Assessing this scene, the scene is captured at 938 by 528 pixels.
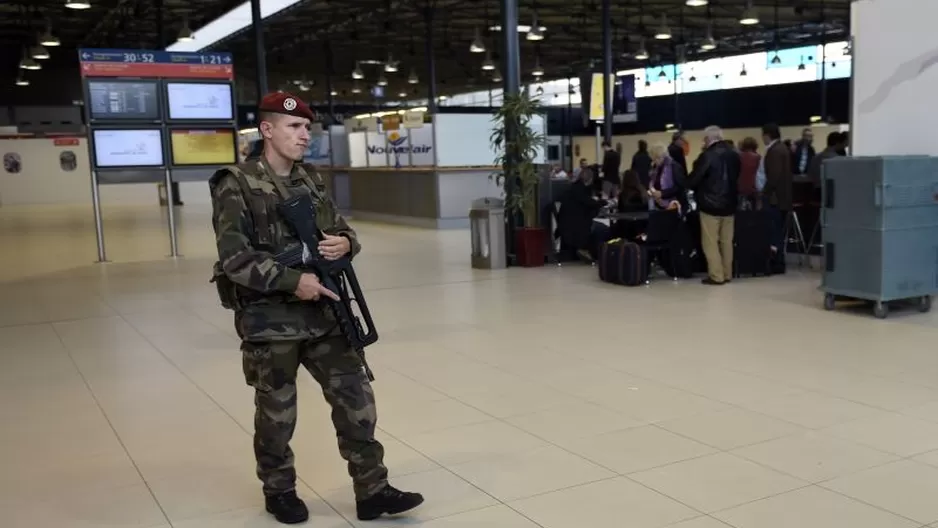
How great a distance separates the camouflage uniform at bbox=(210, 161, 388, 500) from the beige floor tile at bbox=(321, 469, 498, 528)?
0.18 metres

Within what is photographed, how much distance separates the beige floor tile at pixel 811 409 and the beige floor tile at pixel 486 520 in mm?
1674

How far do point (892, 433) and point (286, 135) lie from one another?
2.95 metres

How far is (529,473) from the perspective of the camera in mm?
3576

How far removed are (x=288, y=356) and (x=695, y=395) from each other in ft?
8.11

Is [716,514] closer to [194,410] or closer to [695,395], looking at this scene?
[695,395]

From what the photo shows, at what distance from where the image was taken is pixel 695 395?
4.62 metres

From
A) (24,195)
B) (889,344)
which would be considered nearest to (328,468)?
(889,344)

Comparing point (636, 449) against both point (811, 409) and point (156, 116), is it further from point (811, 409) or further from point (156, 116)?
point (156, 116)

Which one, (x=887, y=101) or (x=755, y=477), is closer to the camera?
(x=755, y=477)

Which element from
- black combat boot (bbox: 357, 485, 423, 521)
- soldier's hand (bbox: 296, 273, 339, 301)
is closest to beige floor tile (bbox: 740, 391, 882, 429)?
black combat boot (bbox: 357, 485, 423, 521)

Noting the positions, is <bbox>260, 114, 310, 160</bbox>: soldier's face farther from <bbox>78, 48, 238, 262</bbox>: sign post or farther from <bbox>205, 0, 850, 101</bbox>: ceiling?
<bbox>205, 0, 850, 101</bbox>: ceiling

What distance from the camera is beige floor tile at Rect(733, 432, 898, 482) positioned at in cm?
349

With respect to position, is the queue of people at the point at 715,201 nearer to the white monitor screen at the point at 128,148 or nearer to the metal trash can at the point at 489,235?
the metal trash can at the point at 489,235

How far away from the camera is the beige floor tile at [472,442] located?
383 cm
